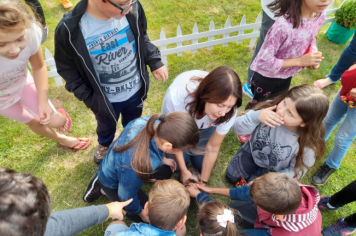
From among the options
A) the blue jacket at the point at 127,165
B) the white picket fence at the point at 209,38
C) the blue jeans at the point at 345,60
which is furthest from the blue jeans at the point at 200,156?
the blue jeans at the point at 345,60

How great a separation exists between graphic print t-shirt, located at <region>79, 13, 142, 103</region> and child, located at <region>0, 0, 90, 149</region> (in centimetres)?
39

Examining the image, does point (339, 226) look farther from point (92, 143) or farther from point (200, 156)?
point (92, 143)

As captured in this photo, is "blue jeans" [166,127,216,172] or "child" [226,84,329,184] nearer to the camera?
"child" [226,84,329,184]

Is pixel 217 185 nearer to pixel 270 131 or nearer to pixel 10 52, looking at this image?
pixel 270 131

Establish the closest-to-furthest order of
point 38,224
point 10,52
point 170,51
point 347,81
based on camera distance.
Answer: point 38,224 < point 10,52 < point 347,81 < point 170,51

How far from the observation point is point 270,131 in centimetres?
234

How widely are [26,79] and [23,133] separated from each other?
43.0 inches

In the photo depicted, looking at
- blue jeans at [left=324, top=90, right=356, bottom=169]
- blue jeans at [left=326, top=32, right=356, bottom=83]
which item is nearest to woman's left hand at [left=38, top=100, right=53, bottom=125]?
blue jeans at [left=324, top=90, right=356, bottom=169]

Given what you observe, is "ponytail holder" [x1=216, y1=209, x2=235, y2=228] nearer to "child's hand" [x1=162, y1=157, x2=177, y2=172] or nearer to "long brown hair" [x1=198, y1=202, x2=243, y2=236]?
"long brown hair" [x1=198, y1=202, x2=243, y2=236]

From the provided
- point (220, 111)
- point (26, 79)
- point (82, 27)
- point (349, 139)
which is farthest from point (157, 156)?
point (349, 139)

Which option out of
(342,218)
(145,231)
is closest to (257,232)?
(342,218)

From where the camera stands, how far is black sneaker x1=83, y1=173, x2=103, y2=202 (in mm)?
2402

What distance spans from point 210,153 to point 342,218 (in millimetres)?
1410

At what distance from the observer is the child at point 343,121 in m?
2.12
